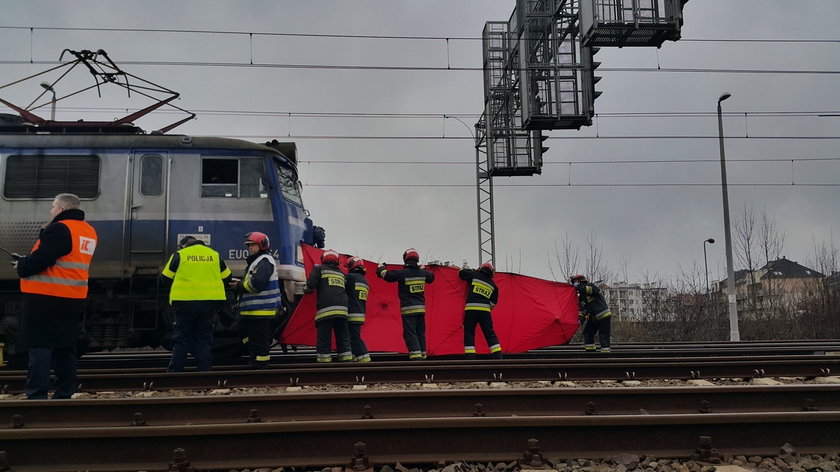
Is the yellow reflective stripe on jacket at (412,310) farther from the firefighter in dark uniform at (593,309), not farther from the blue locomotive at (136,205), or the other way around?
the firefighter in dark uniform at (593,309)

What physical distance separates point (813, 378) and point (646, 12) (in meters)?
8.83

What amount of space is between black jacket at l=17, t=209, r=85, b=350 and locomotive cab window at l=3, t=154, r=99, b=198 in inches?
162

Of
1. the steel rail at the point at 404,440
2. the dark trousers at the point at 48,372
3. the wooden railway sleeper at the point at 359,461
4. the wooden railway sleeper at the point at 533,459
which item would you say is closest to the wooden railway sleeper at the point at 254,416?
the steel rail at the point at 404,440

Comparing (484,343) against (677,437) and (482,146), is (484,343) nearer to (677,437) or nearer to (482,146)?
(677,437)

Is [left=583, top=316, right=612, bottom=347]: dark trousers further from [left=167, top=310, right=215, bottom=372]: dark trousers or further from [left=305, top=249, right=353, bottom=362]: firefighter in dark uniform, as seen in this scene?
[left=167, top=310, right=215, bottom=372]: dark trousers

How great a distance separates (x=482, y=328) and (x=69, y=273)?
251 inches

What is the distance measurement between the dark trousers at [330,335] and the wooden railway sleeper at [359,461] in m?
4.84

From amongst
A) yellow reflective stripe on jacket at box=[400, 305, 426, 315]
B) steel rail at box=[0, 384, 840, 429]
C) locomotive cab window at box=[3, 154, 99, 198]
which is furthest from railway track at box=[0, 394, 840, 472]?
locomotive cab window at box=[3, 154, 99, 198]

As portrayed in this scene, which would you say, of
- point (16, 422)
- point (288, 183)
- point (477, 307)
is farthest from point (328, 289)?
point (16, 422)

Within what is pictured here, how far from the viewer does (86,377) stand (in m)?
7.04

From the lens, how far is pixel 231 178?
30.9 feet

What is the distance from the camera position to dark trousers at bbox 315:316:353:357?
8.76 m

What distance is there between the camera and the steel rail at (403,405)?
16.8ft

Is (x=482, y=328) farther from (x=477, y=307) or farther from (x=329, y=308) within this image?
(x=329, y=308)
